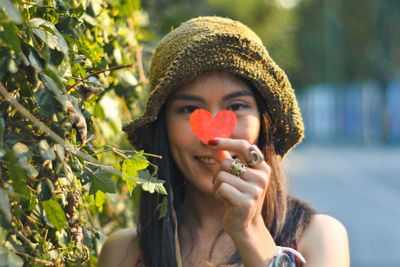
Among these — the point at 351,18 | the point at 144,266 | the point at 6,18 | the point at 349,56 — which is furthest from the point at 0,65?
the point at 349,56

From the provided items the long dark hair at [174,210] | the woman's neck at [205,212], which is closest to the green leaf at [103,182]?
the long dark hair at [174,210]

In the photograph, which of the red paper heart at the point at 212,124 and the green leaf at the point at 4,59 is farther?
the red paper heart at the point at 212,124

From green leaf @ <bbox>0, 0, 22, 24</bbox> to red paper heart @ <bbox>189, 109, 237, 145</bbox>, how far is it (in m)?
0.98

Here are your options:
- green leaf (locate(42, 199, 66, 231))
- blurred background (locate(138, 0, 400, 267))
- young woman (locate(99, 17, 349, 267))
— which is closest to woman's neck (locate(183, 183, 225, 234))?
young woman (locate(99, 17, 349, 267))

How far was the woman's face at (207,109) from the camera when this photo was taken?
2.06 meters

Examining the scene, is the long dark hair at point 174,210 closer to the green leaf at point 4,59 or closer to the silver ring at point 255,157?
the silver ring at point 255,157

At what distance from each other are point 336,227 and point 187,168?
63 cm

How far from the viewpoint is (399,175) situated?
57.9ft

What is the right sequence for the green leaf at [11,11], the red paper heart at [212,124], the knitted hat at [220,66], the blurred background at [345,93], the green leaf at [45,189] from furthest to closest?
the blurred background at [345,93] < the knitted hat at [220,66] < the red paper heart at [212,124] < the green leaf at [45,189] < the green leaf at [11,11]

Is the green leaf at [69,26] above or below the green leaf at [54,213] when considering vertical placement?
above

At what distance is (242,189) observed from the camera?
62.6 inches

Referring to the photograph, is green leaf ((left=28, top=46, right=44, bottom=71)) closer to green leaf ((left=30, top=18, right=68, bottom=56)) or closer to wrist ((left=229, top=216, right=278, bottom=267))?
green leaf ((left=30, top=18, right=68, bottom=56))

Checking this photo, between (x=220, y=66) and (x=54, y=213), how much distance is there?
100cm

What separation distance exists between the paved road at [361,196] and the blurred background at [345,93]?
24 mm
